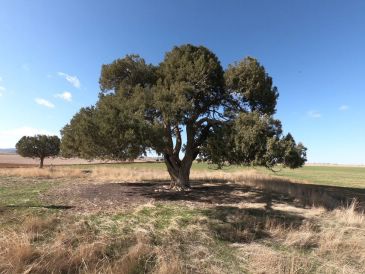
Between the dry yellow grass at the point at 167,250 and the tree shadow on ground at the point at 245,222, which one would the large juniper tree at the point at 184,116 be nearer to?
the tree shadow on ground at the point at 245,222

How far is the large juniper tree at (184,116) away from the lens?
44.8 ft

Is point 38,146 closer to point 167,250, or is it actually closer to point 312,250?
point 167,250

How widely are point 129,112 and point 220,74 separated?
7.17 meters

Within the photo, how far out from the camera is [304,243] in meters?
8.64

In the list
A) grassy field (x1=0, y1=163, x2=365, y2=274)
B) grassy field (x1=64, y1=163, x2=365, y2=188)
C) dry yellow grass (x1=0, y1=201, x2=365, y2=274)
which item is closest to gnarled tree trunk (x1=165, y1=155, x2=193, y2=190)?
grassy field (x1=64, y1=163, x2=365, y2=188)

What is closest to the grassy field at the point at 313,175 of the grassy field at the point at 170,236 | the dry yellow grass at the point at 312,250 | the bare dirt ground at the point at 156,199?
the bare dirt ground at the point at 156,199

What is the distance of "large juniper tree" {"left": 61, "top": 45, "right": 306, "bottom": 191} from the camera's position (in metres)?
13.7

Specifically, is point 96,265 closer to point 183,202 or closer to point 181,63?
point 183,202

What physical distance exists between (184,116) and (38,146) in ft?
130

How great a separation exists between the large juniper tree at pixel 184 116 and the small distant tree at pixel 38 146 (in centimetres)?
3330

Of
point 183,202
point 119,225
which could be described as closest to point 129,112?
point 183,202

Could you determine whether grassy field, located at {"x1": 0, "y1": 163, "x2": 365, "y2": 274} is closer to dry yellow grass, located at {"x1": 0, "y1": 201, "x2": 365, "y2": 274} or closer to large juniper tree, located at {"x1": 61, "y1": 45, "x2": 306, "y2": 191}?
dry yellow grass, located at {"x1": 0, "y1": 201, "x2": 365, "y2": 274}

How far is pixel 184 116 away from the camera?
1620 centimetres

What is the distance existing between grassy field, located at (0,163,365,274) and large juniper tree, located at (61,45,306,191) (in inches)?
111
